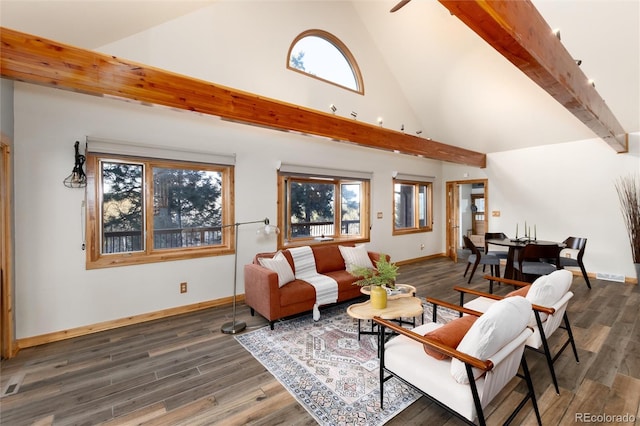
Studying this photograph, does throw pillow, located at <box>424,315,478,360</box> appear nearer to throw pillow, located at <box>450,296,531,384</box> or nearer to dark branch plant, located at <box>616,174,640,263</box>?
throw pillow, located at <box>450,296,531,384</box>

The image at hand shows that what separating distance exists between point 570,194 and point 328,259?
16.7ft

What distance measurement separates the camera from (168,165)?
3.70 metres

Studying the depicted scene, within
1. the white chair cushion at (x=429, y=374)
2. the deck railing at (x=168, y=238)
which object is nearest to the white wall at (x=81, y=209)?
the deck railing at (x=168, y=238)

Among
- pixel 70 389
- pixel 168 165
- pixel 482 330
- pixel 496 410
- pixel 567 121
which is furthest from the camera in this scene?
pixel 567 121

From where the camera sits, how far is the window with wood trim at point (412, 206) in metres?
6.68

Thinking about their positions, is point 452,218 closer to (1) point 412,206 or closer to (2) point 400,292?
(1) point 412,206

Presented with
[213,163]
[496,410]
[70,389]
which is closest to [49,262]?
[70,389]

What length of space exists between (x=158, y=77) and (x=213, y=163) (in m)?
1.54

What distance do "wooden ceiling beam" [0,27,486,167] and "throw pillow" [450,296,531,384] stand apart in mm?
2699

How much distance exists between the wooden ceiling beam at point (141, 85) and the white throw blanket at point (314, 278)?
1696 mm

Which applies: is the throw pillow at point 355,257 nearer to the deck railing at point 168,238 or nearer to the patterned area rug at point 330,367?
the patterned area rug at point 330,367

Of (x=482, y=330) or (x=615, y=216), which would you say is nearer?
(x=482, y=330)

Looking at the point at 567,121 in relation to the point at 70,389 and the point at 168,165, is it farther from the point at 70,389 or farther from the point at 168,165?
the point at 70,389

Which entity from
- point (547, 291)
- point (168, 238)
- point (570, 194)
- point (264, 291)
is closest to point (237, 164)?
point (168, 238)
